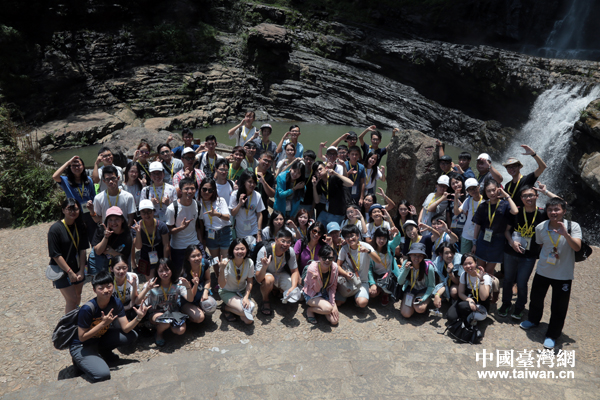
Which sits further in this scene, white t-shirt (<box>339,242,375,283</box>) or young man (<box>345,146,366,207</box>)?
young man (<box>345,146,366,207</box>)

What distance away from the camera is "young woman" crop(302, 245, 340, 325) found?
526 cm

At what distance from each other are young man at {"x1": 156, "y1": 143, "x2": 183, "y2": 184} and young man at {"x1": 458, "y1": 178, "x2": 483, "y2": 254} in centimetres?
478

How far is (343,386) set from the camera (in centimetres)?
402

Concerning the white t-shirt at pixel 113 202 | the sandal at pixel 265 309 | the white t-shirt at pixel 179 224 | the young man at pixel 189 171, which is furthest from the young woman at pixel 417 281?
the white t-shirt at pixel 113 202

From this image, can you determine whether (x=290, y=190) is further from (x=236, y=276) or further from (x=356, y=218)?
(x=236, y=276)

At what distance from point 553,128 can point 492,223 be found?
12361 mm

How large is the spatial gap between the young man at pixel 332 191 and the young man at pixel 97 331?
3378 mm

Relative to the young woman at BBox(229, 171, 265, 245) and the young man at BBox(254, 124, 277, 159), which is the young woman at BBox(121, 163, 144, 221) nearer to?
the young woman at BBox(229, 171, 265, 245)

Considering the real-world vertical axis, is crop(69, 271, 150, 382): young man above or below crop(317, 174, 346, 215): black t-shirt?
below

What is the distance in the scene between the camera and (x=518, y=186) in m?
5.77

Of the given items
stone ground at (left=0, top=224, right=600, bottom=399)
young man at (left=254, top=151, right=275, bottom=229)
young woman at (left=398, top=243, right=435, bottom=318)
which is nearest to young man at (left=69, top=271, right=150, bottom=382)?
stone ground at (left=0, top=224, right=600, bottom=399)

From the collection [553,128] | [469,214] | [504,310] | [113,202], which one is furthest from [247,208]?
[553,128]

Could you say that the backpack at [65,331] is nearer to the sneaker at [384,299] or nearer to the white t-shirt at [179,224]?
the white t-shirt at [179,224]

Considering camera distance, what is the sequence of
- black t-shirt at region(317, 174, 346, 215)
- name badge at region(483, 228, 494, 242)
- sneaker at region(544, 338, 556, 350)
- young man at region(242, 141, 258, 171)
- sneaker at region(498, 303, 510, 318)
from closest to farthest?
sneaker at region(544, 338, 556, 350)
name badge at region(483, 228, 494, 242)
sneaker at region(498, 303, 510, 318)
black t-shirt at region(317, 174, 346, 215)
young man at region(242, 141, 258, 171)
